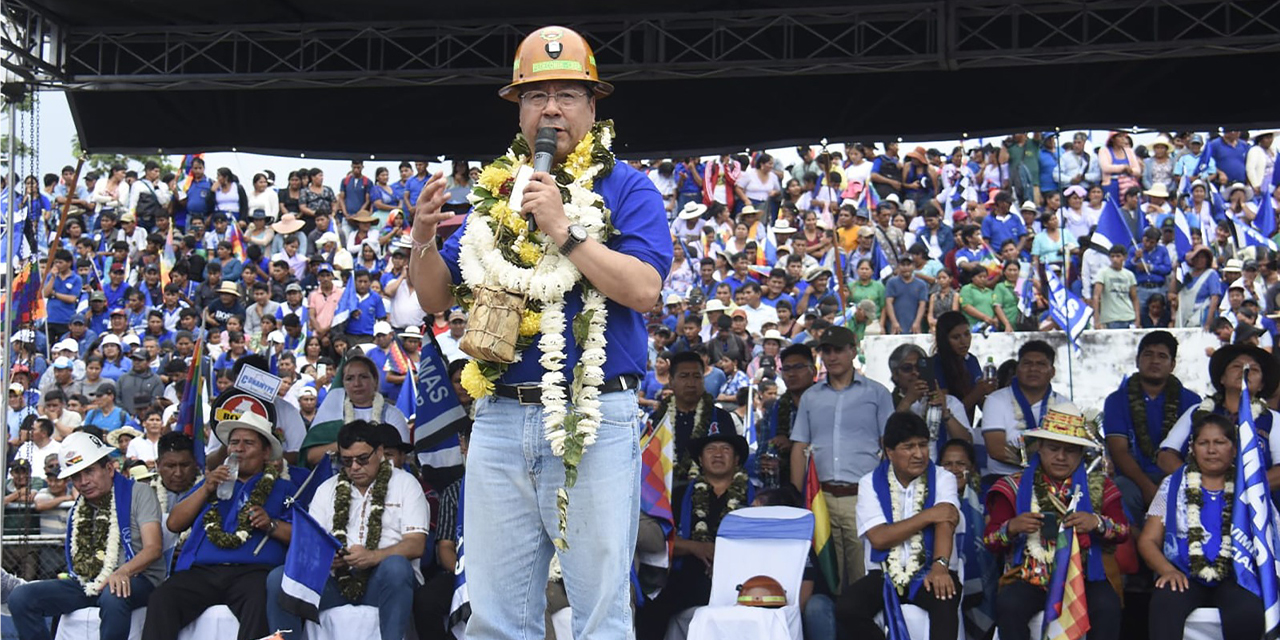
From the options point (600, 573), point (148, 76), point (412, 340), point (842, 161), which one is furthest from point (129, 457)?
point (842, 161)

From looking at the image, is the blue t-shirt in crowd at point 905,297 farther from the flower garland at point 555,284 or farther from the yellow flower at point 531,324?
the yellow flower at point 531,324

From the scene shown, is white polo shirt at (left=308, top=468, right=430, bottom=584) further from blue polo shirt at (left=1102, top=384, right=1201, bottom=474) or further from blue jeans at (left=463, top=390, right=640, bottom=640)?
blue jeans at (left=463, top=390, right=640, bottom=640)

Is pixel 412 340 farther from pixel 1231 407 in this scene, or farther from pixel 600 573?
pixel 600 573

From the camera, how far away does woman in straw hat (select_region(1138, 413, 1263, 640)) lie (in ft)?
24.4

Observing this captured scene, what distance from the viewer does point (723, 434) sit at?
891cm

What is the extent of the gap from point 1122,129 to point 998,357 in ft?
12.6

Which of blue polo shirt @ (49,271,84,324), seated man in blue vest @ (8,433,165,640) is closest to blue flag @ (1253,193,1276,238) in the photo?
seated man in blue vest @ (8,433,165,640)

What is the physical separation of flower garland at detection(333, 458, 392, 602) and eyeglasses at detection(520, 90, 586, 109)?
15.9 ft

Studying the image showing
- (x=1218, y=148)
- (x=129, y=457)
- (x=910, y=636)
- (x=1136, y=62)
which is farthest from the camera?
(x=1218, y=148)

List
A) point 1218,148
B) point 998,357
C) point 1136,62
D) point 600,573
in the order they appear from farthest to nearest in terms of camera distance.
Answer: point 1218,148
point 998,357
point 1136,62
point 600,573

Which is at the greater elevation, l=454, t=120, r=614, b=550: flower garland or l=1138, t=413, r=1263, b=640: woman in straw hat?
l=454, t=120, r=614, b=550: flower garland

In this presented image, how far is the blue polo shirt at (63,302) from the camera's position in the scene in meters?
18.0

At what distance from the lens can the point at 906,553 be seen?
26.4ft

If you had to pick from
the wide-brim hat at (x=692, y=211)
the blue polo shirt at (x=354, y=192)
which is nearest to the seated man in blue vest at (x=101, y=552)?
the wide-brim hat at (x=692, y=211)
